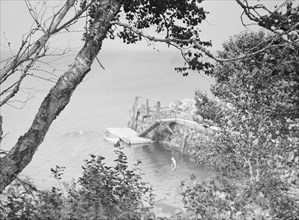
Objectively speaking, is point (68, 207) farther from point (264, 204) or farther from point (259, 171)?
point (259, 171)

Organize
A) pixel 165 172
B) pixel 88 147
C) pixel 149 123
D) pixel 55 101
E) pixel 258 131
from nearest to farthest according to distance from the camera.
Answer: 1. pixel 55 101
2. pixel 258 131
3. pixel 165 172
4. pixel 88 147
5. pixel 149 123

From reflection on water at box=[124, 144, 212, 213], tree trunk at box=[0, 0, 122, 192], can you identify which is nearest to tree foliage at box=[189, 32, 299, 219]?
reflection on water at box=[124, 144, 212, 213]

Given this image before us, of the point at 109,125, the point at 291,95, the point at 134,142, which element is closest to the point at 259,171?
the point at 291,95

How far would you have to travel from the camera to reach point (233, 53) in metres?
11.8

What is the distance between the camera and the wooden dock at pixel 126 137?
29609mm

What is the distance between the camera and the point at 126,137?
100.0 ft

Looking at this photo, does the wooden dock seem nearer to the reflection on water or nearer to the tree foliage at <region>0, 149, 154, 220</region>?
the reflection on water

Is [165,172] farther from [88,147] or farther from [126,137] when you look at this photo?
[88,147]

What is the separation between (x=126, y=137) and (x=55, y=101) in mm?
27351

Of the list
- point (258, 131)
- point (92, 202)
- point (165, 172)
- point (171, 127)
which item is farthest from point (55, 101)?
point (171, 127)

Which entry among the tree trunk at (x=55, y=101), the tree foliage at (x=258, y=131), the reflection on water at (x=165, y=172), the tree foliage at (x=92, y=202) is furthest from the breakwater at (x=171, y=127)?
the tree trunk at (x=55, y=101)

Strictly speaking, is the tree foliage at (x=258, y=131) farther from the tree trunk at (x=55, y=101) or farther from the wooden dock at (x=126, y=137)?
the wooden dock at (x=126, y=137)

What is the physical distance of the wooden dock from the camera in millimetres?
29609

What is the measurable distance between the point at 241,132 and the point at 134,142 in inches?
786
